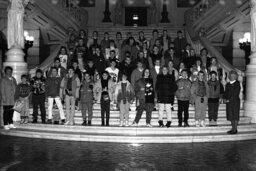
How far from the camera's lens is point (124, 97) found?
11.3 m

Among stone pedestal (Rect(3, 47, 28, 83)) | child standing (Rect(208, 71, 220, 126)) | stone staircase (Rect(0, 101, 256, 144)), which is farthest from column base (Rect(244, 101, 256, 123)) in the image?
stone pedestal (Rect(3, 47, 28, 83))

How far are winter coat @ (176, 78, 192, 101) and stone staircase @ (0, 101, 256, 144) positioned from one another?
937mm

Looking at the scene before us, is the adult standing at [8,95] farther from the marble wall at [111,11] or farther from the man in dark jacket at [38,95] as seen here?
the marble wall at [111,11]

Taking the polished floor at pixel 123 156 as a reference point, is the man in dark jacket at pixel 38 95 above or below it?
above

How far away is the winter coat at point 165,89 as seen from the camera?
1119 cm

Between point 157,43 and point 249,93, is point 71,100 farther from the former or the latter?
point 249,93

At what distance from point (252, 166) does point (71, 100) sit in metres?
6.13

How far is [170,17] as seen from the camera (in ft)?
87.2

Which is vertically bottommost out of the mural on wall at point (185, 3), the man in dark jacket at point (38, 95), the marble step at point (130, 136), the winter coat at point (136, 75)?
the marble step at point (130, 136)

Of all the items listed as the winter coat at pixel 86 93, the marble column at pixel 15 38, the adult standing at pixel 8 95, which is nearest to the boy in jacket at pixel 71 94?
the winter coat at pixel 86 93

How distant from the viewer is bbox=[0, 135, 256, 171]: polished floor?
288 inches

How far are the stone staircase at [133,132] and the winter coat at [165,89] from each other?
90cm

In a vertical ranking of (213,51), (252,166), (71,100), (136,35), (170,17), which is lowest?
(252,166)

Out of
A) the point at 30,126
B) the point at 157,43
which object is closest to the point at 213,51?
the point at 157,43
